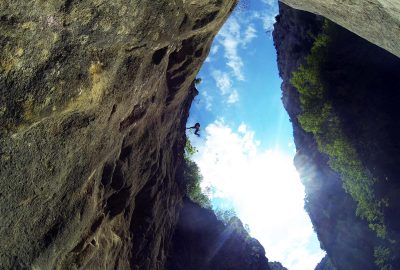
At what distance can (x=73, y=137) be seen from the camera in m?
6.53

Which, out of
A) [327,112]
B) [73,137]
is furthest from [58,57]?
[327,112]

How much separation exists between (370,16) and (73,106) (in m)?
6.48

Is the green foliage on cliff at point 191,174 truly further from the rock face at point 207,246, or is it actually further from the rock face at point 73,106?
the rock face at point 73,106

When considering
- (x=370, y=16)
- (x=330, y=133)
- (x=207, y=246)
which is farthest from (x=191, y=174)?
(x=370, y=16)

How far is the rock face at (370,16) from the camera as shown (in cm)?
682

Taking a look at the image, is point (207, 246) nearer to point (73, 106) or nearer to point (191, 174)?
point (191, 174)

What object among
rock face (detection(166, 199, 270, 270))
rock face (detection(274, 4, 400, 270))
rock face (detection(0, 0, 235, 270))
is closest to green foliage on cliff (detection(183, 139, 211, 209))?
rock face (detection(166, 199, 270, 270))

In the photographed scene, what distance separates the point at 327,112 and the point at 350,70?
9.83 ft

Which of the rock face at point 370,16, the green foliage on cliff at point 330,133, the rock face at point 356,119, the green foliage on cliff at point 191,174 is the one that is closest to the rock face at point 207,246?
the green foliage on cliff at point 191,174

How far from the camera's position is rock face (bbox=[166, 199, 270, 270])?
980 inches

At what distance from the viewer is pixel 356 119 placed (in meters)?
22.4

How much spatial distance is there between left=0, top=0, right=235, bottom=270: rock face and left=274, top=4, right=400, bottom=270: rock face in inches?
578

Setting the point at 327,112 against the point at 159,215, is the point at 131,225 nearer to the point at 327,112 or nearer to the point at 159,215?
the point at 159,215

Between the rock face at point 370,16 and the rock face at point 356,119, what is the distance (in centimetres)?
1346
